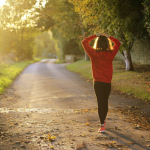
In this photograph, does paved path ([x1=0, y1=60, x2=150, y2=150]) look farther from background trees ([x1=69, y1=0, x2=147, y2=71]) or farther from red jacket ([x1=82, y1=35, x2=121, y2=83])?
background trees ([x1=69, y1=0, x2=147, y2=71])

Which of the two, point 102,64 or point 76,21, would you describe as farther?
point 76,21

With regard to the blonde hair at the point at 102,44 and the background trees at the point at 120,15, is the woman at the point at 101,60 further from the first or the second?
the background trees at the point at 120,15

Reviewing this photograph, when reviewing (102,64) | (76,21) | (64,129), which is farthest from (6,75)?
(102,64)

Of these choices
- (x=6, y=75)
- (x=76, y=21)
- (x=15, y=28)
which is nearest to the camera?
(x=6, y=75)

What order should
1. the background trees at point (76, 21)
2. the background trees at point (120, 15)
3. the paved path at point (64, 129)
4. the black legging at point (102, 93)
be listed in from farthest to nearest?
1. the background trees at point (76, 21)
2. the background trees at point (120, 15)
3. the black legging at point (102, 93)
4. the paved path at point (64, 129)

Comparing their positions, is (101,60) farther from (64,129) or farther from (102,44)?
(64,129)

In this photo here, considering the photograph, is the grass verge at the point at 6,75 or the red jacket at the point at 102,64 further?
the grass verge at the point at 6,75

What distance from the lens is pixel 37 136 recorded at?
5121mm

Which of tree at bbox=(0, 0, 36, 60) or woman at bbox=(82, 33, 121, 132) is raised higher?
tree at bbox=(0, 0, 36, 60)

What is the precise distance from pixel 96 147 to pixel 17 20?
44444mm

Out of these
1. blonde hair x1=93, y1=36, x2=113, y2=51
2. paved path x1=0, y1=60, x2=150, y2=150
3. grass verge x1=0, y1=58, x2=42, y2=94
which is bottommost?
grass verge x1=0, y1=58, x2=42, y2=94

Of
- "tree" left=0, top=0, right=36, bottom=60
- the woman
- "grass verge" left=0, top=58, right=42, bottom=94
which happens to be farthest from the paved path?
"tree" left=0, top=0, right=36, bottom=60

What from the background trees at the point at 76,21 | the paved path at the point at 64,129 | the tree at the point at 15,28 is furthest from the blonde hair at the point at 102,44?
the tree at the point at 15,28

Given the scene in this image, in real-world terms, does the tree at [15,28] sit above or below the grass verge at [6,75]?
above
